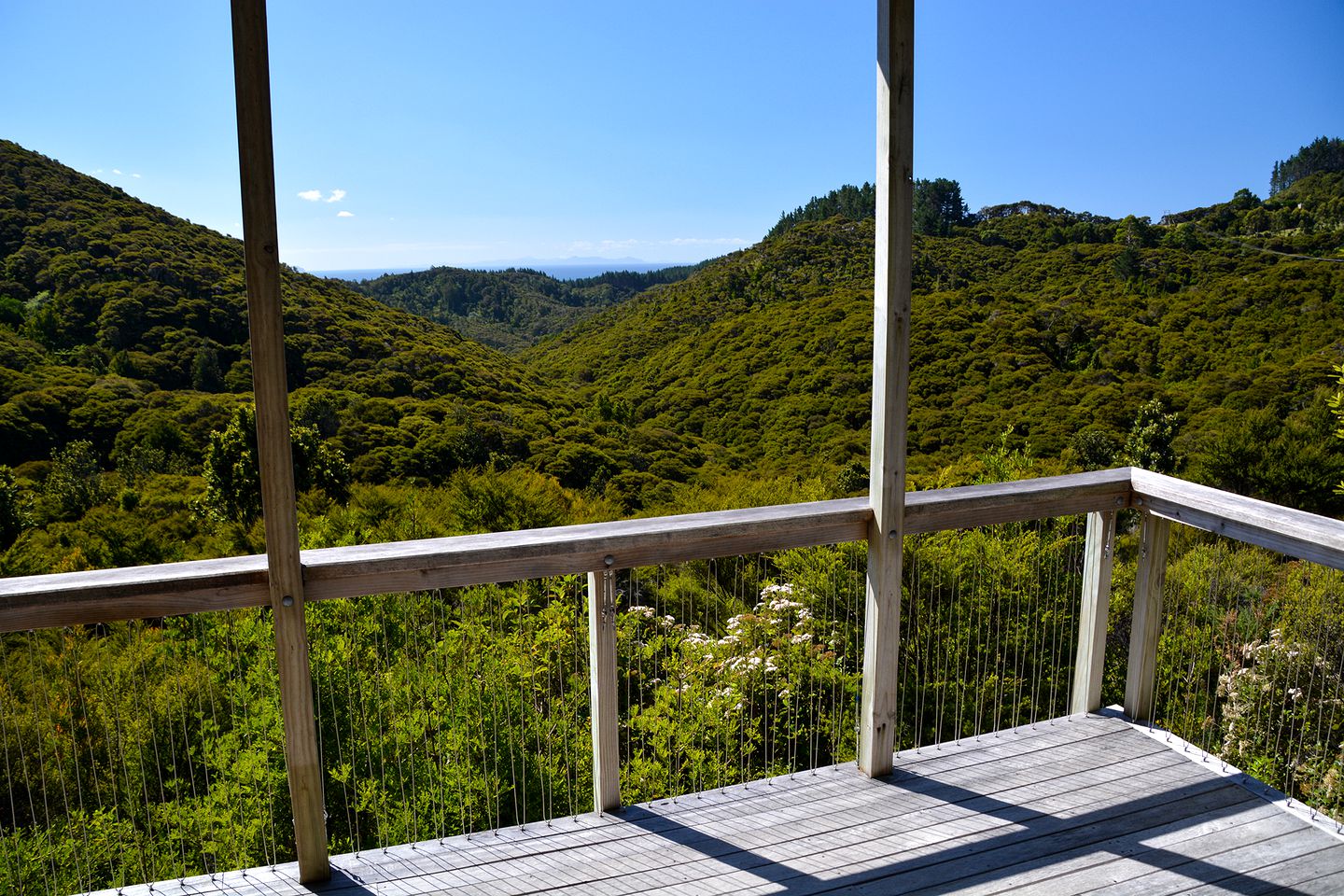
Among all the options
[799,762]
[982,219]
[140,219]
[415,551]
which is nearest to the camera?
[415,551]

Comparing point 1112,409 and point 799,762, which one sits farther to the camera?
point 1112,409

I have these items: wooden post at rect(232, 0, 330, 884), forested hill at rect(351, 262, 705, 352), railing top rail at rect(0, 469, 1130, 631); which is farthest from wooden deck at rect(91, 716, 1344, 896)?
forested hill at rect(351, 262, 705, 352)

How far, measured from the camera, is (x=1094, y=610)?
2656 millimetres

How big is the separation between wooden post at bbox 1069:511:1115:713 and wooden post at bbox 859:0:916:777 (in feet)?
2.26

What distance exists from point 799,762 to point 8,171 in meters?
22.9

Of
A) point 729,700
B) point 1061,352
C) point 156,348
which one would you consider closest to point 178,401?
point 156,348

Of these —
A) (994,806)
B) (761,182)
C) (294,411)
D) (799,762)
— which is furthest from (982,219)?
(994,806)

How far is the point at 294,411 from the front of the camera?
56.0 feet

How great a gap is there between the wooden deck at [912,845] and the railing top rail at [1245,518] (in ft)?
2.18

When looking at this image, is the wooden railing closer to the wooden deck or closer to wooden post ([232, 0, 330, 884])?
wooden post ([232, 0, 330, 884])

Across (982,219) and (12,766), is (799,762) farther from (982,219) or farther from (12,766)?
(982,219)

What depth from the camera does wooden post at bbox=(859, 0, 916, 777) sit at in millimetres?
2076

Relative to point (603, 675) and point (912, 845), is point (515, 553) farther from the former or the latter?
point (912, 845)

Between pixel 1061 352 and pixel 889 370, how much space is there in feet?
70.9
